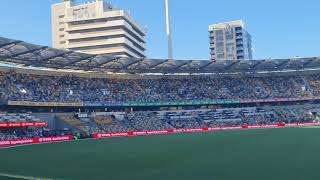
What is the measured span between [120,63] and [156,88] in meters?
17.6

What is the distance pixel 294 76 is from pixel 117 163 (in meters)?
86.0

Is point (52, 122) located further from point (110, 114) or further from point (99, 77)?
point (99, 77)

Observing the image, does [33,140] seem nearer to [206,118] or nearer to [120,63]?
[120,63]

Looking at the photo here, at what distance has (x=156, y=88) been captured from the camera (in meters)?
97.1

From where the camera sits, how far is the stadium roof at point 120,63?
208 feet

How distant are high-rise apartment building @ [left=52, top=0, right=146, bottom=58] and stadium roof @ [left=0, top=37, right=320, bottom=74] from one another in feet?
197

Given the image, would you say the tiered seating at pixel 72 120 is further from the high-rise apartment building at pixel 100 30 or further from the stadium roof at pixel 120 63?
the high-rise apartment building at pixel 100 30

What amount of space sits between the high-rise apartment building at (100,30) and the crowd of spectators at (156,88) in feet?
172

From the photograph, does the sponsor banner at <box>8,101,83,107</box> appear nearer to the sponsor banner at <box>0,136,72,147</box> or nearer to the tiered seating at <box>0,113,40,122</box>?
the tiered seating at <box>0,113,40,122</box>

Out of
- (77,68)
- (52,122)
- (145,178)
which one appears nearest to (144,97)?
(77,68)

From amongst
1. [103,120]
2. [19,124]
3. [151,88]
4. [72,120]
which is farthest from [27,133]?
[151,88]

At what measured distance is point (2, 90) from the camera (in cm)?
6844

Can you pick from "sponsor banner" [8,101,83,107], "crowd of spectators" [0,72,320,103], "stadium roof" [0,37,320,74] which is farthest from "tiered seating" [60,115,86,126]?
"stadium roof" [0,37,320,74]

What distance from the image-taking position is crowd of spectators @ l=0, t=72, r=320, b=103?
77.1 metres
